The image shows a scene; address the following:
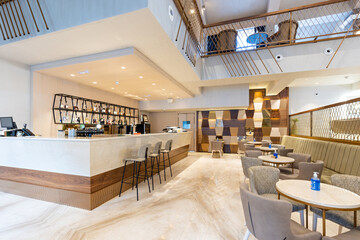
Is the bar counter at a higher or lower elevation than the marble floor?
higher

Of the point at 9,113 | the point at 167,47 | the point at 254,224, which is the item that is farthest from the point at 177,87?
the point at 254,224

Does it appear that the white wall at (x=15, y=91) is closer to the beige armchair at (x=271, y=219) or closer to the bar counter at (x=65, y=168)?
the bar counter at (x=65, y=168)

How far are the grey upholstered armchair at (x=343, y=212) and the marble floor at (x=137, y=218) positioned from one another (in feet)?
2.44

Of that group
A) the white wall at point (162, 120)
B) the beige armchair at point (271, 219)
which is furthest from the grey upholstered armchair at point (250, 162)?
the white wall at point (162, 120)

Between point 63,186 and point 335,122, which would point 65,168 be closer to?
point 63,186

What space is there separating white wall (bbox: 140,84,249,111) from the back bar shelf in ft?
9.07

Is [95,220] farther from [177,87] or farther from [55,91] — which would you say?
[177,87]

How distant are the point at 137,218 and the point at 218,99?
700 cm

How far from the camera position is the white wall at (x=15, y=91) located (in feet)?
14.5

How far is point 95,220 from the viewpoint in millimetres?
2576

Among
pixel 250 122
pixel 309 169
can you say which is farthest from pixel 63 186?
pixel 250 122

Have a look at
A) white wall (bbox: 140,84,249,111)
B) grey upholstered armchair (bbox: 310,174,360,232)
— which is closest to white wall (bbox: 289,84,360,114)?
white wall (bbox: 140,84,249,111)

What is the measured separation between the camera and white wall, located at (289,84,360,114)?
8586mm

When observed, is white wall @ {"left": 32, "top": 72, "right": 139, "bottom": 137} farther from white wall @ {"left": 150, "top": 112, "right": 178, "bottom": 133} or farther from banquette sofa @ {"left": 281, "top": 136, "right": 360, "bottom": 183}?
banquette sofa @ {"left": 281, "top": 136, "right": 360, "bottom": 183}
